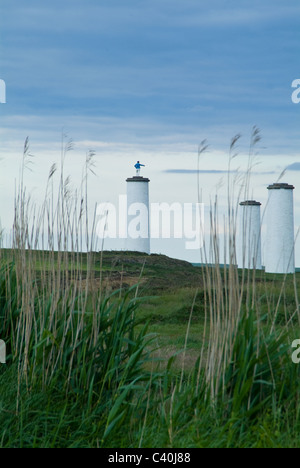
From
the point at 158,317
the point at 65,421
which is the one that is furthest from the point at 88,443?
the point at 158,317

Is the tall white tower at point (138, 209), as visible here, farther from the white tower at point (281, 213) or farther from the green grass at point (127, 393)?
the green grass at point (127, 393)

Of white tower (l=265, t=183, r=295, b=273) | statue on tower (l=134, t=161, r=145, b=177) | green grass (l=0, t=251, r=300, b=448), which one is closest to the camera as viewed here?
green grass (l=0, t=251, r=300, b=448)

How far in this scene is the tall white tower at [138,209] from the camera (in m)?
14.4

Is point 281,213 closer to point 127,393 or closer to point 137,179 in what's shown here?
point 137,179

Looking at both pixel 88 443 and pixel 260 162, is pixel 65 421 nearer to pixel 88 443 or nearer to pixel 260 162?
pixel 88 443

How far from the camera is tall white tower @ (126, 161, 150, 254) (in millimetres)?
14414

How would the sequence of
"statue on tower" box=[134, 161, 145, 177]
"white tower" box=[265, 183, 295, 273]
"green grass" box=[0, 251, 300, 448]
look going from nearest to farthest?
"green grass" box=[0, 251, 300, 448], "white tower" box=[265, 183, 295, 273], "statue on tower" box=[134, 161, 145, 177]

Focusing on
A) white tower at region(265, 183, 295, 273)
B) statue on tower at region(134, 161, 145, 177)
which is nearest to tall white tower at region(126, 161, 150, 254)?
statue on tower at region(134, 161, 145, 177)

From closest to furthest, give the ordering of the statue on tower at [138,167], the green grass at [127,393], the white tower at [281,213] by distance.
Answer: the green grass at [127,393]
the white tower at [281,213]
the statue on tower at [138,167]

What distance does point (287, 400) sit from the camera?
2441 millimetres

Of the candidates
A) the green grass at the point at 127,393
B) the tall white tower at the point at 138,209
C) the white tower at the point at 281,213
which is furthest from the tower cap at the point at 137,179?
the green grass at the point at 127,393

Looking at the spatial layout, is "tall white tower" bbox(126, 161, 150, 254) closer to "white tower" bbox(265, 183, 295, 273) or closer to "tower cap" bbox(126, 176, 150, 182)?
"tower cap" bbox(126, 176, 150, 182)

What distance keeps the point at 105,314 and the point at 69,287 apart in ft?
0.90

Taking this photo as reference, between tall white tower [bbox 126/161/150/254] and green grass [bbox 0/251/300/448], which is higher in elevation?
tall white tower [bbox 126/161/150/254]
